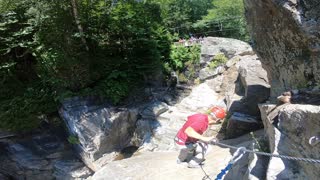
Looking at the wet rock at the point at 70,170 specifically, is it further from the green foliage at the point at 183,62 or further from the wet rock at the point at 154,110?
the green foliage at the point at 183,62

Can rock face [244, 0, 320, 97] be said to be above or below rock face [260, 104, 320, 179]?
above

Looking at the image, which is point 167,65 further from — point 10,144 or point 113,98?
point 10,144

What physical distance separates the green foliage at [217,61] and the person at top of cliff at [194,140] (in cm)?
460

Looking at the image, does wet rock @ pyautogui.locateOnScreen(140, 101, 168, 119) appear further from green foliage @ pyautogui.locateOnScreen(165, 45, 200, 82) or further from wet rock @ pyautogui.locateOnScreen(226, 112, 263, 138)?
wet rock @ pyautogui.locateOnScreen(226, 112, 263, 138)

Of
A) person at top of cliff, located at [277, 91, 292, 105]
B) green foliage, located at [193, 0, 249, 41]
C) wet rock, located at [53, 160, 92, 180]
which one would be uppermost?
green foliage, located at [193, 0, 249, 41]

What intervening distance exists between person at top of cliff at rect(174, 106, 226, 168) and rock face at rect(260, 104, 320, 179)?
1.45 metres

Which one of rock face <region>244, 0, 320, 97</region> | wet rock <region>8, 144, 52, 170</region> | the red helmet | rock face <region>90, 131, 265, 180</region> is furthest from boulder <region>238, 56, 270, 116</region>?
wet rock <region>8, 144, 52, 170</region>

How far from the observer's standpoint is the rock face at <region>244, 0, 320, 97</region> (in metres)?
5.83

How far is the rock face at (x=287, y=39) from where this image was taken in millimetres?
5828

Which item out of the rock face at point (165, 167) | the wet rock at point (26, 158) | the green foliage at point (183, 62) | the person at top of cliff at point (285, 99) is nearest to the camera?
the person at top of cliff at point (285, 99)

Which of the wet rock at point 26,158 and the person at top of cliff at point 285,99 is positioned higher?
the person at top of cliff at point 285,99

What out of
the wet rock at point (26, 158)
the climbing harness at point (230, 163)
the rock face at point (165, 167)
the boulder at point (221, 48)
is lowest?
the wet rock at point (26, 158)

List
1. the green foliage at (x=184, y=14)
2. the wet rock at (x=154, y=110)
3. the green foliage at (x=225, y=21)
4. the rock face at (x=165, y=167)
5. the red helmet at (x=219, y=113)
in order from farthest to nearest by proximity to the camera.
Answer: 1. the green foliage at (x=184, y=14)
2. the green foliage at (x=225, y=21)
3. the wet rock at (x=154, y=110)
4. the red helmet at (x=219, y=113)
5. the rock face at (x=165, y=167)

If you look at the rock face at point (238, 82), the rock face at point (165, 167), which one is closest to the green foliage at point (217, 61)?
the rock face at point (238, 82)
